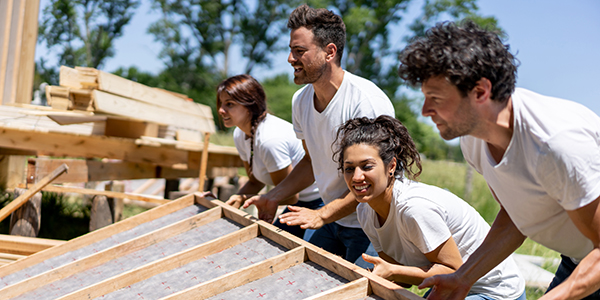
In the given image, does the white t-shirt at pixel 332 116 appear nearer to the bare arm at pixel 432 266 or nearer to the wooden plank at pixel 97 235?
the bare arm at pixel 432 266

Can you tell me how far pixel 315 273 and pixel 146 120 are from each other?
355 centimetres

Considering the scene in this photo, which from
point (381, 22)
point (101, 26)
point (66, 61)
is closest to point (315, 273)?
point (66, 61)

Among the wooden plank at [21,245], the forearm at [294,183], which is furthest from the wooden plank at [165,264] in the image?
the wooden plank at [21,245]

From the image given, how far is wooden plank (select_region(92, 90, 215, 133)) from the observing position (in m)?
4.64

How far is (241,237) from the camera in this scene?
2.71 metres

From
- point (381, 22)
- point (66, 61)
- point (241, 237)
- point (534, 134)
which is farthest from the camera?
point (381, 22)

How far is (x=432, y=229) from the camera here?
2057mm

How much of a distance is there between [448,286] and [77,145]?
4258 mm

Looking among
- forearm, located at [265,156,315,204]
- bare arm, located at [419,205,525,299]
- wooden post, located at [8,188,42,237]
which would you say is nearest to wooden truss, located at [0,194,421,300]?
bare arm, located at [419,205,525,299]

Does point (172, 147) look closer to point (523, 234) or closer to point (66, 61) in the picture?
point (523, 234)

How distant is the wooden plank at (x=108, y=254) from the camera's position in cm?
239

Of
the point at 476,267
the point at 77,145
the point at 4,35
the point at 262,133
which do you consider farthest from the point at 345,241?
the point at 4,35

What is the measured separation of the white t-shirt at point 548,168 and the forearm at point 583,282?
0.62 ft

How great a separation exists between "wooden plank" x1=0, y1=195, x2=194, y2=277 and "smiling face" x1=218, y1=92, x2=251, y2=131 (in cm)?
67
